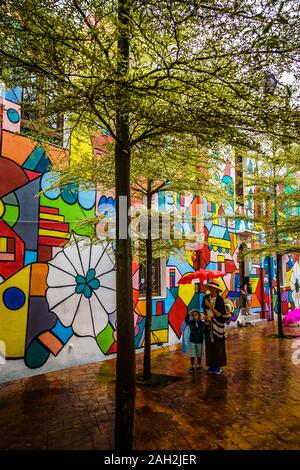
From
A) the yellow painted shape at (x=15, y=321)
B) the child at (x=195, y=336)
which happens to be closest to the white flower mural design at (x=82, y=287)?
the yellow painted shape at (x=15, y=321)

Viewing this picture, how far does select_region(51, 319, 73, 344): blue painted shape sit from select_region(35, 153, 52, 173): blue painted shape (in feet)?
10.4

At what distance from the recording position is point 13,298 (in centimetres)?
691

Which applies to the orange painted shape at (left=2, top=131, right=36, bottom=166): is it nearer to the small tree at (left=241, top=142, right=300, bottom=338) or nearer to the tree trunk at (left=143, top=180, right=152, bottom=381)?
the tree trunk at (left=143, top=180, right=152, bottom=381)

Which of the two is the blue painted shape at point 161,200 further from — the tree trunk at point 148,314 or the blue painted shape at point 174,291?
the tree trunk at point 148,314

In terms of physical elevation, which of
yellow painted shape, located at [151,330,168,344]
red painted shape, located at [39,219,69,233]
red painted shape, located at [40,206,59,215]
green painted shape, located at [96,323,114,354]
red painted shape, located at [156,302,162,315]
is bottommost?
yellow painted shape, located at [151,330,168,344]

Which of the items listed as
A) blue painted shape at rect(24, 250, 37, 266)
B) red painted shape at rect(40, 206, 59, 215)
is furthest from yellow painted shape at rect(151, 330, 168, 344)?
red painted shape at rect(40, 206, 59, 215)

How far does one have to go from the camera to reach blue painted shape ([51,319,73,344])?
759 cm

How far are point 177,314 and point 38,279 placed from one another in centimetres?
499

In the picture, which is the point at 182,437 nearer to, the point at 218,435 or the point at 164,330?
the point at 218,435

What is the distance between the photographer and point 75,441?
4.25 meters

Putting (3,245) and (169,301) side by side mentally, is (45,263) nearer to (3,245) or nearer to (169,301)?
(3,245)

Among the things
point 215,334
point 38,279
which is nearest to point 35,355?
point 38,279

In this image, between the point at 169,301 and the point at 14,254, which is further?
the point at 169,301

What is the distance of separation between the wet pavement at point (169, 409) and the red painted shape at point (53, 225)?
2.94 m
